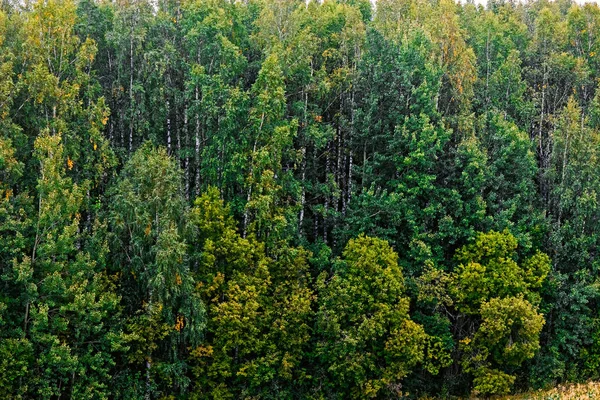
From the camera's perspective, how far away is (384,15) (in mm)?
42812

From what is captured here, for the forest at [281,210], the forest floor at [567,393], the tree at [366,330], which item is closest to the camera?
the forest at [281,210]

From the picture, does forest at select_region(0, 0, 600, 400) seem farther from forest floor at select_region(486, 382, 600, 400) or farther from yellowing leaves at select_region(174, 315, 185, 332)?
forest floor at select_region(486, 382, 600, 400)

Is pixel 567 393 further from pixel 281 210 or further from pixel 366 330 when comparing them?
pixel 281 210

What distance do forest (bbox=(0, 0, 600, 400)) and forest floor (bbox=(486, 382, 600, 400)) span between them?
0.74 meters

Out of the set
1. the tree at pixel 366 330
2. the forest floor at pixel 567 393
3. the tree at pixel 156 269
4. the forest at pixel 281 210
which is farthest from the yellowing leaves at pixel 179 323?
the forest floor at pixel 567 393

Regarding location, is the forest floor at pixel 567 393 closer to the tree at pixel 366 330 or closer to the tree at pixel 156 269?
the tree at pixel 366 330

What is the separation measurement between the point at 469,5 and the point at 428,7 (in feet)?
33.2

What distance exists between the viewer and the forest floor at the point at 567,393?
108ft

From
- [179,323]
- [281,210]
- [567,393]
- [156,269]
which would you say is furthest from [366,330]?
[567,393]

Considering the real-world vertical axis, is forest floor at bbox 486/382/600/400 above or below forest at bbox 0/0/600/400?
below

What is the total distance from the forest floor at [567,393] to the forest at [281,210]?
2.43 ft

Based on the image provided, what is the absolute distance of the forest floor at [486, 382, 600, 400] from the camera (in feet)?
108

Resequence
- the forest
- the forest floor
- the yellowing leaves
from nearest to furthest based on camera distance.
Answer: the forest → the yellowing leaves → the forest floor

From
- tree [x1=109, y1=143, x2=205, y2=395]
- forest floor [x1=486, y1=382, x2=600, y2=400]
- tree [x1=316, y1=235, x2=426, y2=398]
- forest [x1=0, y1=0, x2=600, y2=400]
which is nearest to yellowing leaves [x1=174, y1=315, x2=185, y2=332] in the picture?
tree [x1=109, y1=143, x2=205, y2=395]
